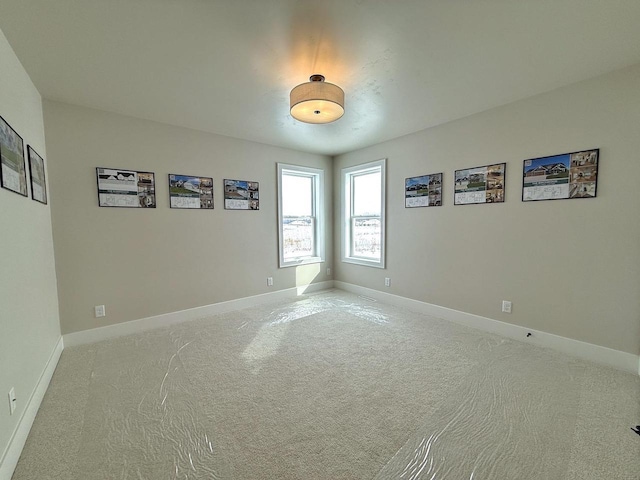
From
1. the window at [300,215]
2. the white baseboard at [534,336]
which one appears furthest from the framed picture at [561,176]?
the window at [300,215]

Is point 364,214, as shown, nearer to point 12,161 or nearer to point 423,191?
point 423,191

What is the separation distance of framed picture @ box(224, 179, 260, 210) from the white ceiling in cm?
121

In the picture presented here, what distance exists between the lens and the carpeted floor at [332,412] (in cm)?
146

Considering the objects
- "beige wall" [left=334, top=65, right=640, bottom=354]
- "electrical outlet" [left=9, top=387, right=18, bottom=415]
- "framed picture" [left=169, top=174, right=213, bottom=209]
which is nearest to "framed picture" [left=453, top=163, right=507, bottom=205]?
"beige wall" [left=334, top=65, right=640, bottom=354]

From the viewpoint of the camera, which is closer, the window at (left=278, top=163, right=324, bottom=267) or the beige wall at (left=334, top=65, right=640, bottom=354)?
the beige wall at (left=334, top=65, right=640, bottom=354)

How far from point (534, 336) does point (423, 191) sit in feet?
6.90

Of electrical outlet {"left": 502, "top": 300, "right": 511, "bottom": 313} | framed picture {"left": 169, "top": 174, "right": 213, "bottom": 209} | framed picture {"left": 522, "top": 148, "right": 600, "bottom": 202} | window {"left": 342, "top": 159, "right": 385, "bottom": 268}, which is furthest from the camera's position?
window {"left": 342, "top": 159, "right": 385, "bottom": 268}

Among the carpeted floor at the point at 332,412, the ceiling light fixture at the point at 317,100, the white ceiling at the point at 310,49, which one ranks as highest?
the white ceiling at the point at 310,49

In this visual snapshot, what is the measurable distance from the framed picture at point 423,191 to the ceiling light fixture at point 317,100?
6.12ft

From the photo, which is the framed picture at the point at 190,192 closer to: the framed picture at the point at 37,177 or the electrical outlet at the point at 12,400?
the framed picture at the point at 37,177

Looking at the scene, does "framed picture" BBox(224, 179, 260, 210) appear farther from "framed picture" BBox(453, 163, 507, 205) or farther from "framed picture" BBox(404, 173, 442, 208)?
"framed picture" BBox(453, 163, 507, 205)

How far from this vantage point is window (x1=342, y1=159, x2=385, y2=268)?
4.45 metres

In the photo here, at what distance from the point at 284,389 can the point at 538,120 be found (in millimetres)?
3505

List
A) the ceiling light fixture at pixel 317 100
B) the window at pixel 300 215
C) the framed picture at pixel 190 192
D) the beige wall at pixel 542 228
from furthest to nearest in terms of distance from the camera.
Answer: the window at pixel 300 215
the framed picture at pixel 190 192
the beige wall at pixel 542 228
the ceiling light fixture at pixel 317 100
